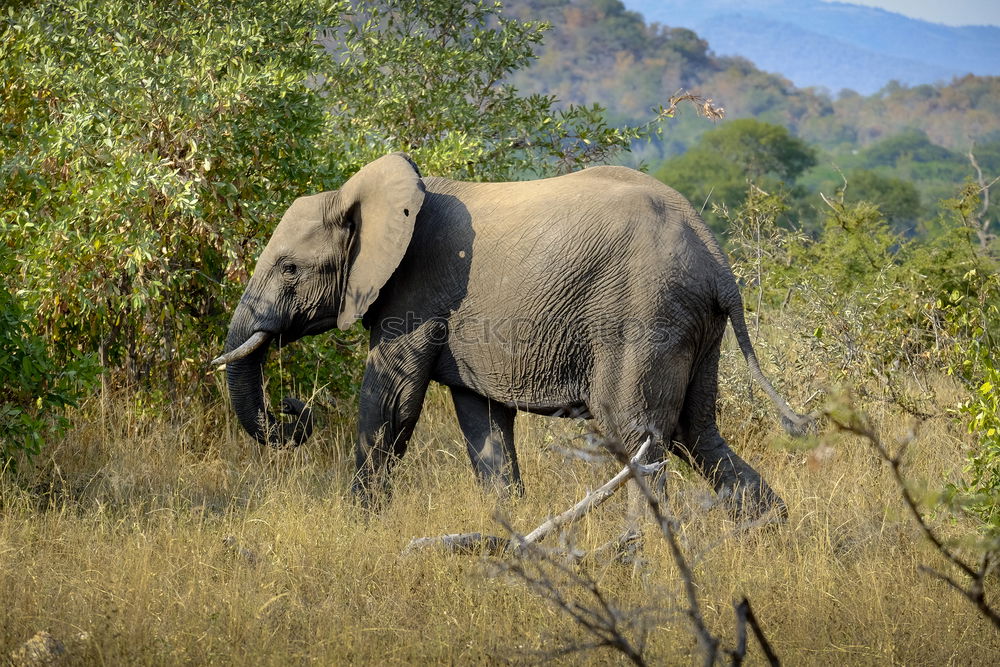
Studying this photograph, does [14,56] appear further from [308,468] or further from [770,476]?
[770,476]

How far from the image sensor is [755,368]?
552 cm

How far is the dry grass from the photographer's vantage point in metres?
4.21

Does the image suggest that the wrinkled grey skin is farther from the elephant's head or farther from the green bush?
the green bush

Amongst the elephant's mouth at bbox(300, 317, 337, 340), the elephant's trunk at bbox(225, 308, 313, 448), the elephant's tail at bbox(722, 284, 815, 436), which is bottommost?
the elephant's trunk at bbox(225, 308, 313, 448)

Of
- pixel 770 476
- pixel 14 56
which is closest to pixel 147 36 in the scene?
pixel 14 56

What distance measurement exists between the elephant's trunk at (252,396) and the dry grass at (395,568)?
0.20 meters

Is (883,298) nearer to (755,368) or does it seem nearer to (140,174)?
(755,368)

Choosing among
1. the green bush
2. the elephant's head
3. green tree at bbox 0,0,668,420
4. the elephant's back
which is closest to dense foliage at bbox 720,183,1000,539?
the elephant's back

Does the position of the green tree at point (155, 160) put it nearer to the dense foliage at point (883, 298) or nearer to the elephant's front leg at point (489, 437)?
the elephant's front leg at point (489, 437)

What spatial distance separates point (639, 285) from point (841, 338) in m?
3.01

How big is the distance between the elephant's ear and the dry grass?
971 mm

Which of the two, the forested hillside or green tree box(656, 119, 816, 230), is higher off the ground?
green tree box(656, 119, 816, 230)

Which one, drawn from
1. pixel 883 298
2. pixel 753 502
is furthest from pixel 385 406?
pixel 883 298

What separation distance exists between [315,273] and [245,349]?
52 cm
